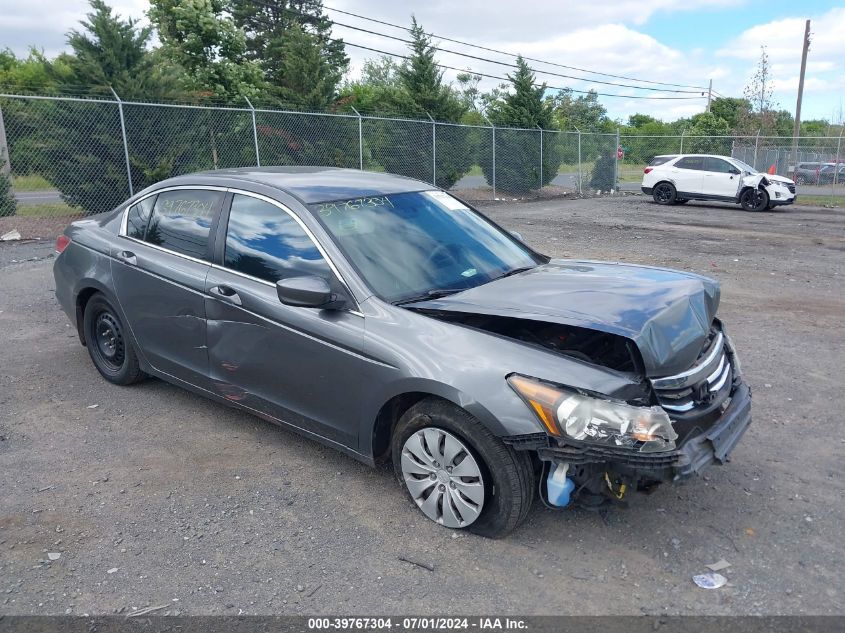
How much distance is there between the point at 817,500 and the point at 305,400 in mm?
2749

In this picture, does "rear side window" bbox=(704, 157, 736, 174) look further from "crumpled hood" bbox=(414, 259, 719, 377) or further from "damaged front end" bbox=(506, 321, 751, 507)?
"damaged front end" bbox=(506, 321, 751, 507)

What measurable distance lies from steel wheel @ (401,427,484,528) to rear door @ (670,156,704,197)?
65.2 ft

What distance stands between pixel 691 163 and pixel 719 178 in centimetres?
105

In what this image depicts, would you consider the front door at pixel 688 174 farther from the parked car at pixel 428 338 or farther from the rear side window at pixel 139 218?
the rear side window at pixel 139 218

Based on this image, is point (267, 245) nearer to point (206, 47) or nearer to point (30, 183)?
point (30, 183)

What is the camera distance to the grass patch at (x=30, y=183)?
1270 cm

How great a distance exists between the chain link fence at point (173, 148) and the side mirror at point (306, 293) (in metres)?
10.2

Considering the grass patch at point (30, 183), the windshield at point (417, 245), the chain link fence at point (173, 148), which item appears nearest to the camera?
the windshield at point (417, 245)

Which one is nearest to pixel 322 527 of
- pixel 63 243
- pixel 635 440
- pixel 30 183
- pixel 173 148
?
pixel 635 440

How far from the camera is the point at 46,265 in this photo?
31.4 ft

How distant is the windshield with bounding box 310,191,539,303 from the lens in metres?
3.61

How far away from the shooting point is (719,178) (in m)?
20.2

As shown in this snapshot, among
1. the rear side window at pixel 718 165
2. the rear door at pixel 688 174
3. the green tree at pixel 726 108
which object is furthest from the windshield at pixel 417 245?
the green tree at pixel 726 108

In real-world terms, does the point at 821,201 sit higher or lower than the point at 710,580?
higher
